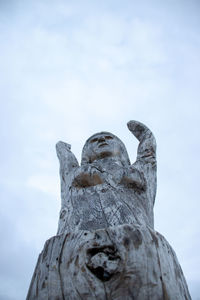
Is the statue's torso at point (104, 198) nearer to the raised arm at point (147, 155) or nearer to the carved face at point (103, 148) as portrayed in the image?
the raised arm at point (147, 155)

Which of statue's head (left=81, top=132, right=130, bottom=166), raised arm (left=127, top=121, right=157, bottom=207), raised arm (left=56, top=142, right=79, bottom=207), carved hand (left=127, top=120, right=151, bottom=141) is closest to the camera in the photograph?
raised arm (left=127, top=121, right=157, bottom=207)

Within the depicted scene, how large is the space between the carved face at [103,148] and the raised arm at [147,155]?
0.38 m

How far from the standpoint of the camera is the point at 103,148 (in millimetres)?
6625

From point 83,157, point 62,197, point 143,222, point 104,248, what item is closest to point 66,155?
point 83,157

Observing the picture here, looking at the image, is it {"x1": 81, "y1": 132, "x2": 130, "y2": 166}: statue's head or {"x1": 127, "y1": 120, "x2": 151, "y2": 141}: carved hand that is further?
{"x1": 127, "y1": 120, "x2": 151, "y2": 141}: carved hand

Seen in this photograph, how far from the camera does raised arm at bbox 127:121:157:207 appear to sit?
5.91 metres

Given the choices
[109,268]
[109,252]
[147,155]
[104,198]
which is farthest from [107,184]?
[109,268]

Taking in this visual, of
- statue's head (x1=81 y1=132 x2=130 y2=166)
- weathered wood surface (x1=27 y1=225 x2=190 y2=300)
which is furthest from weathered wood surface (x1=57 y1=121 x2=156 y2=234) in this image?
weathered wood surface (x1=27 y1=225 x2=190 y2=300)

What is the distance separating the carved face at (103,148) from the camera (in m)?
6.56

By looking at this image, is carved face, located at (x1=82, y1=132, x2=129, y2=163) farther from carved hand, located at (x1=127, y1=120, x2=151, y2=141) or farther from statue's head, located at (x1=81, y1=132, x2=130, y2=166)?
carved hand, located at (x1=127, y1=120, x2=151, y2=141)

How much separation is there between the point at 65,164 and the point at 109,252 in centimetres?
268

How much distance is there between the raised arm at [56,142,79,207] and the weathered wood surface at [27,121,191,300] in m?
0.40

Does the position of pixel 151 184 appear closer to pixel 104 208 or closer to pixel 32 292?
pixel 104 208

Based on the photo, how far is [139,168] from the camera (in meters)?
5.89
